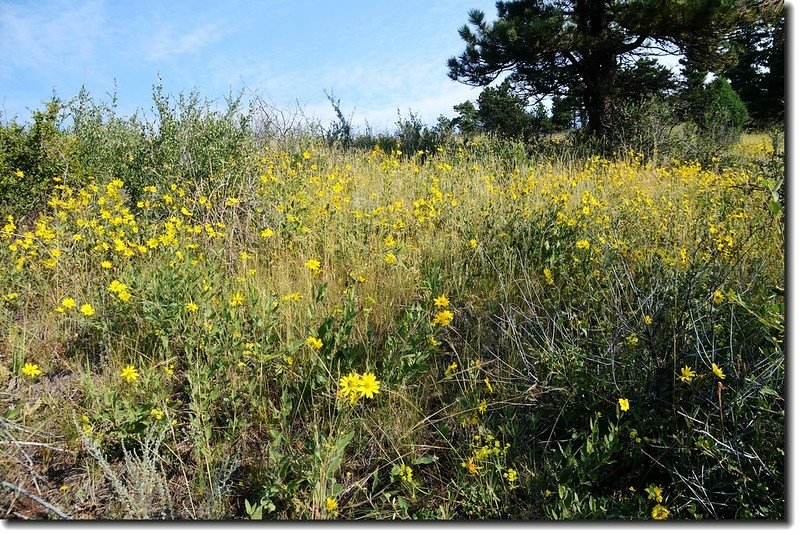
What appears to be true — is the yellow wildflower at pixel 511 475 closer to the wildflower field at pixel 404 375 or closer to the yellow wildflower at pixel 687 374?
the wildflower field at pixel 404 375

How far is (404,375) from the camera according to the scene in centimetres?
197

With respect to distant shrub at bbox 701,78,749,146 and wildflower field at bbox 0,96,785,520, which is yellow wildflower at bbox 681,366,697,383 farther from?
distant shrub at bbox 701,78,749,146

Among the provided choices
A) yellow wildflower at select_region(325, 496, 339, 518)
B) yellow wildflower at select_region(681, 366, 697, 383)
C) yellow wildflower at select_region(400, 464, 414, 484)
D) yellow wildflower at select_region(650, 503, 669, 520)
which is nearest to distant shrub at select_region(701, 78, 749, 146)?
yellow wildflower at select_region(681, 366, 697, 383)

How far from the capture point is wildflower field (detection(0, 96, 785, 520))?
61.2 inches

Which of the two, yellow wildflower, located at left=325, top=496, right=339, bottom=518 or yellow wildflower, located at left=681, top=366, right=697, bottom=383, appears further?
yellow wildflower, located at left=681, top=366, right=697, bottom=383

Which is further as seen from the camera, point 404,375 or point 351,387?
point 404,375

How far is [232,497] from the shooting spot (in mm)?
1666

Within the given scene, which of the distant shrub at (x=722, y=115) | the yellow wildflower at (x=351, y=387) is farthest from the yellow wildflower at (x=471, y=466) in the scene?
the distant shrub at (x=722, y=115)

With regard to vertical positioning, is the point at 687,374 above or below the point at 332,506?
above

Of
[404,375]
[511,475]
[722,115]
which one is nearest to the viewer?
[511,475]

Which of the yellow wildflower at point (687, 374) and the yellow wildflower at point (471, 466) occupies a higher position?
the yellow wildflower at point (687, 374)

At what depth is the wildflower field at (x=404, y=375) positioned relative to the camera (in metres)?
1.56

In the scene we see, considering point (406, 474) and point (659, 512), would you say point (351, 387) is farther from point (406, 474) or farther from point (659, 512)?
point (659, 512)

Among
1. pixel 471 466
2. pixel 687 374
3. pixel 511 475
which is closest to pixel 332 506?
pixel 471 466
